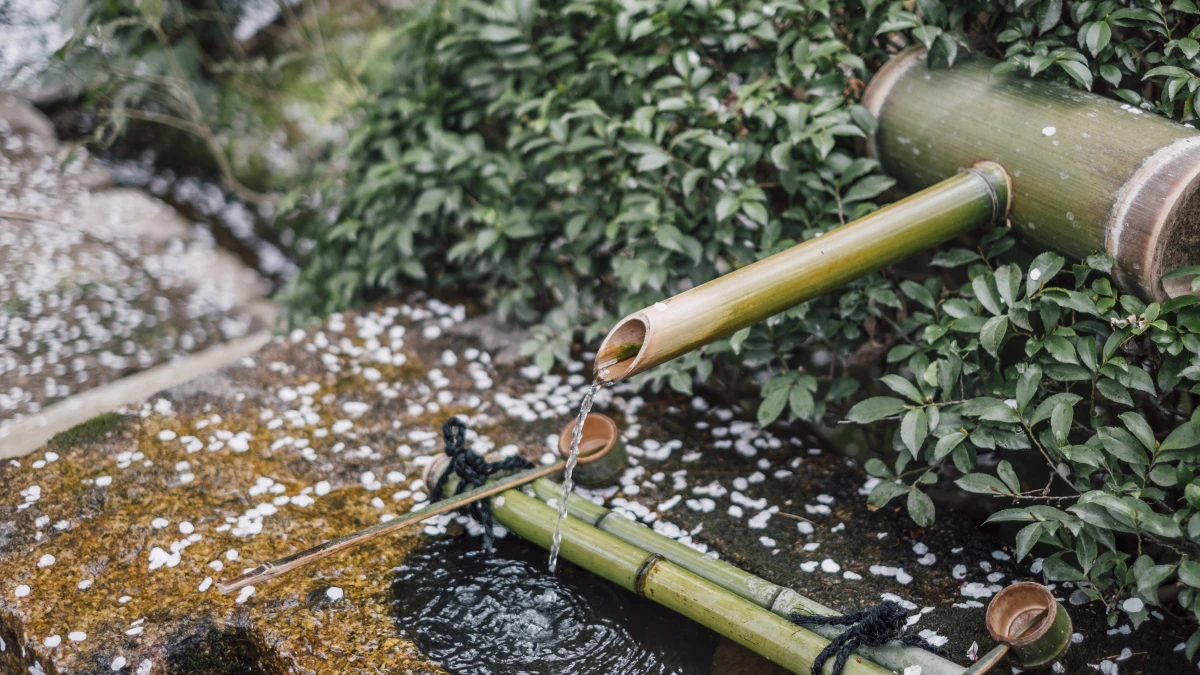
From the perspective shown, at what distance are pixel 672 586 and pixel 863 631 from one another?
0.49m

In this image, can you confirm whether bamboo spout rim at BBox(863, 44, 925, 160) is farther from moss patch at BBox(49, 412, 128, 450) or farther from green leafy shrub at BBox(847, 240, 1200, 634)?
moss patch at BBox(49, 412, 128, 450)

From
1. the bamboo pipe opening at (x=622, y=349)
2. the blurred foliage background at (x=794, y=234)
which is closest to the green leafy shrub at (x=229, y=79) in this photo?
the blurred foliage background at (x=794, y=234)

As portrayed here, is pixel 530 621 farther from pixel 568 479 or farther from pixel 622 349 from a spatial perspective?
pixel 622 349

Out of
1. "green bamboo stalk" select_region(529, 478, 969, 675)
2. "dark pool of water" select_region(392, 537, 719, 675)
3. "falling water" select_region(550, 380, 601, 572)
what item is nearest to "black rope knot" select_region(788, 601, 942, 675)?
"green bamboo stalk" select_region(529, 478, 969, 675)

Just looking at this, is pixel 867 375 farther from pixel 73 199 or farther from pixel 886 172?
pixel 73 199

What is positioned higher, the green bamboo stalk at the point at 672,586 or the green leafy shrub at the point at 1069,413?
the green leafy shrub at the point at 1069,413

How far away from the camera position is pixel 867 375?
127 inches

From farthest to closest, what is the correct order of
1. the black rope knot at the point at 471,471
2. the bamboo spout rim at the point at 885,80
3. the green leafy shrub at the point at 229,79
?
1. the green leafy shrub at the point at 229,79
2. the bamboo spout rim at the point at 885,80
3. the black rope knot at the point at 471,471

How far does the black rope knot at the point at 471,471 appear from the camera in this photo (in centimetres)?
267

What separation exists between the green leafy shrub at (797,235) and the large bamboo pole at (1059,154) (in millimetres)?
77

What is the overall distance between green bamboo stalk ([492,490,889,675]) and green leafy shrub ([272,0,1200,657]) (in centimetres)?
62

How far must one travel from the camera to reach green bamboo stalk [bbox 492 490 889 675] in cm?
212

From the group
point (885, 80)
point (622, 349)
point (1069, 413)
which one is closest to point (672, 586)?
point (622, 349)

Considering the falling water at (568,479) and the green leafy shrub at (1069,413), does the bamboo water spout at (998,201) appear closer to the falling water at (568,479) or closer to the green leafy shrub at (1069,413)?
the green leafy shrub at (1069,413)
